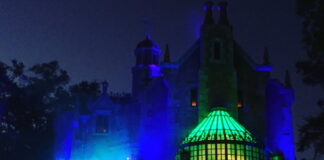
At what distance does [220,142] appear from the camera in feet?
113

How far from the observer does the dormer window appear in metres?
43.7

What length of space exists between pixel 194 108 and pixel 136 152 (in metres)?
5.57

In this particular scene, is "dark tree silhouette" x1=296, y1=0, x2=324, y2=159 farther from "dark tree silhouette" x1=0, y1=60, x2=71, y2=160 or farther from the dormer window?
"dark tree silhouette" x1=0, y1=60, x2=71, y2=160

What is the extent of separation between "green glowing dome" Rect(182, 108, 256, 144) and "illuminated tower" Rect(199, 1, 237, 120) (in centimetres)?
125

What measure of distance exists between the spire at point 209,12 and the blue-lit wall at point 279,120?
6.18 m

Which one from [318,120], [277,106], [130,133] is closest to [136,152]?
[130,133]

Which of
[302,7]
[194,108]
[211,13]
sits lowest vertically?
[194,108]

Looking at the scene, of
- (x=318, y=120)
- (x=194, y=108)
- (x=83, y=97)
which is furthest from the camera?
(x=83, y=97)

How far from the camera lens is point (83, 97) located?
153ft

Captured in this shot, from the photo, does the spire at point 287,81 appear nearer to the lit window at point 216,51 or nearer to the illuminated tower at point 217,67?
the illuminated tower at point 217,67

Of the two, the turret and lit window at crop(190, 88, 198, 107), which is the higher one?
the turret

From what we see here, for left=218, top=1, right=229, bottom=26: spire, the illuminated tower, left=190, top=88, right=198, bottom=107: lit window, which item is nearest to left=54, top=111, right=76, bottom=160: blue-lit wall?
left=190, top=88, right=198, bottom=107: lit window

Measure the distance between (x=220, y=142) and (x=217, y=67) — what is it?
246 inches

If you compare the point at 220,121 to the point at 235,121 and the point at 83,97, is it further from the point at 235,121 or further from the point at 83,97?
the point at 83,97
